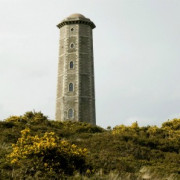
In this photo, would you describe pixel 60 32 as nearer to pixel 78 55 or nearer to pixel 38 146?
pixel 78 55

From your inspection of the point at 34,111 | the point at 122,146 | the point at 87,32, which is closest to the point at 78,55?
the point at 87,32

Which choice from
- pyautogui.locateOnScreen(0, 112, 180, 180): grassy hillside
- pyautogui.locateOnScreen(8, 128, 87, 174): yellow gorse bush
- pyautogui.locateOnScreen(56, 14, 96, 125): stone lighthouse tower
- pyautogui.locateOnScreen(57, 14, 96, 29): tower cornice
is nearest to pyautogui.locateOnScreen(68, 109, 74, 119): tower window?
pyautogui.locateOnScreen(56, 14, 96, 125): stone lighthouse tower

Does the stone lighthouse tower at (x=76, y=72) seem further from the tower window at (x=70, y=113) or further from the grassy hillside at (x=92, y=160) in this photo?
the grassy hillside at (x=92, y=160)

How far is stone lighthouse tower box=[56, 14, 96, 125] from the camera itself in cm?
4550

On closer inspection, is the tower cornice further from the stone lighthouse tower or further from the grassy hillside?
the grassy hillside

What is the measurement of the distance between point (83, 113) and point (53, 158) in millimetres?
34624

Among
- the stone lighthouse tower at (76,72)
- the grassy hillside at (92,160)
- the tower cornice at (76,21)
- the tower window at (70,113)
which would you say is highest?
the tower cornice at (76,21)

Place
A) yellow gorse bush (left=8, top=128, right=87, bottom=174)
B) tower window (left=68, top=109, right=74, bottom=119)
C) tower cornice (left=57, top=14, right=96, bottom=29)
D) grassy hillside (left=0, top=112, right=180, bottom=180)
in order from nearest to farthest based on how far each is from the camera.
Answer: grassy hillside (left=0, top=112, right=180, bottom=180), yellow gorse bush (left=8, top=128, right=87, bottom=174), tower window (left=68, top=109, right=74, bottom=119), tower cornice (left=57, top=14, right=96, bottom=29)

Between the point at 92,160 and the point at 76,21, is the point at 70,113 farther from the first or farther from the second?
the point at 92,160

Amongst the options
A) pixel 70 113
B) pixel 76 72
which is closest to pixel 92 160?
pixel 70 113

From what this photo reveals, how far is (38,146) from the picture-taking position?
10727 mm

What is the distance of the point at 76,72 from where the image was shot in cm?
4638

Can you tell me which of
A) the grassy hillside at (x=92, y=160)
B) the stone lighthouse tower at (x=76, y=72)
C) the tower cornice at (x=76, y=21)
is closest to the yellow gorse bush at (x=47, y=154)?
the grassy hillside at (x=92, y=160)

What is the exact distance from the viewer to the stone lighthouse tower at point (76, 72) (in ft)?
149
